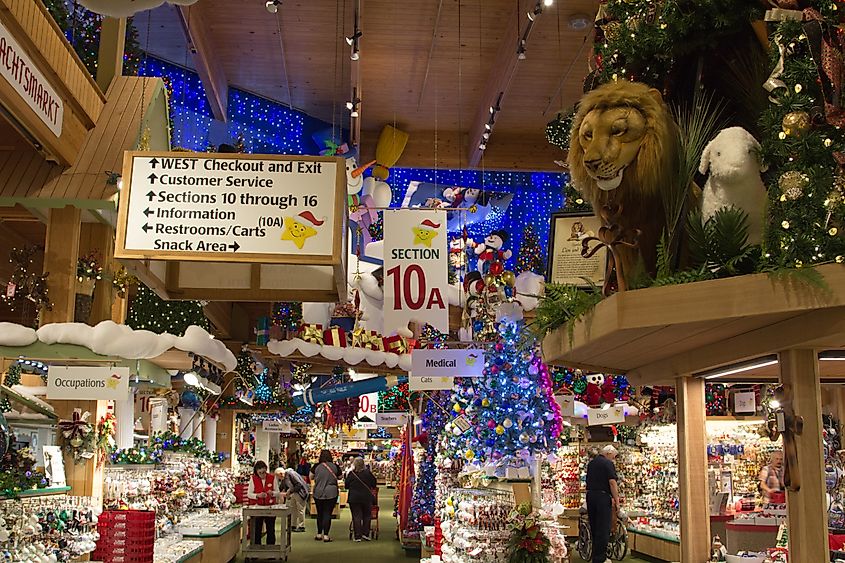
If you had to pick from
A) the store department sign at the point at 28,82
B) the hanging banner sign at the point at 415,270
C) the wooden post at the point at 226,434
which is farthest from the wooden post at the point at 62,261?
the wooden post at the point at 226,434

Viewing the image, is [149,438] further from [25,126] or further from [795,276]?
[795,276]

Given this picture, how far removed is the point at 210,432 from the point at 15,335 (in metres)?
10.4

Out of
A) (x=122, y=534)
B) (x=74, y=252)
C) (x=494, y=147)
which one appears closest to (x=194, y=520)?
(x=122, y=534)

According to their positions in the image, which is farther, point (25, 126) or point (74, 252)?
point (74, 252)

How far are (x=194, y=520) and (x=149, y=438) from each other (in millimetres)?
1253

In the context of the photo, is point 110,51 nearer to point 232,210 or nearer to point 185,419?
point 232,210

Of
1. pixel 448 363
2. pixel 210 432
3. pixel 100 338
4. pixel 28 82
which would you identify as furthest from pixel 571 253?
pixel 210 432

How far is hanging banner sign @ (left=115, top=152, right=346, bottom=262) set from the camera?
4469 millimetres

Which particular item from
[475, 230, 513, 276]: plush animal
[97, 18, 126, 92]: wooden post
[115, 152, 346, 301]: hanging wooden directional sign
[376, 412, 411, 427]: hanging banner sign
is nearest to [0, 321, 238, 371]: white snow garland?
[115, 152, 346, 301]: hanging wooden directional sign

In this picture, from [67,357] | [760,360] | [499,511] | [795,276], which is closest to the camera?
[795,276]

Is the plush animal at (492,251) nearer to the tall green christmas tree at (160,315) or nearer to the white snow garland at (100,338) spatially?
the tall green christmas tree at (160,315)

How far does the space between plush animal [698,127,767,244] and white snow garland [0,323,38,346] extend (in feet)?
16.3

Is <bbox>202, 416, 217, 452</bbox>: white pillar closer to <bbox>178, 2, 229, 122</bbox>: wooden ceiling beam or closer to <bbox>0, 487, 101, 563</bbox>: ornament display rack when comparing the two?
<bbox>178, 2, 229, 122</bbox>: wooden ceiling beam

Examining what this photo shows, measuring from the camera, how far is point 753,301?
191 cm
